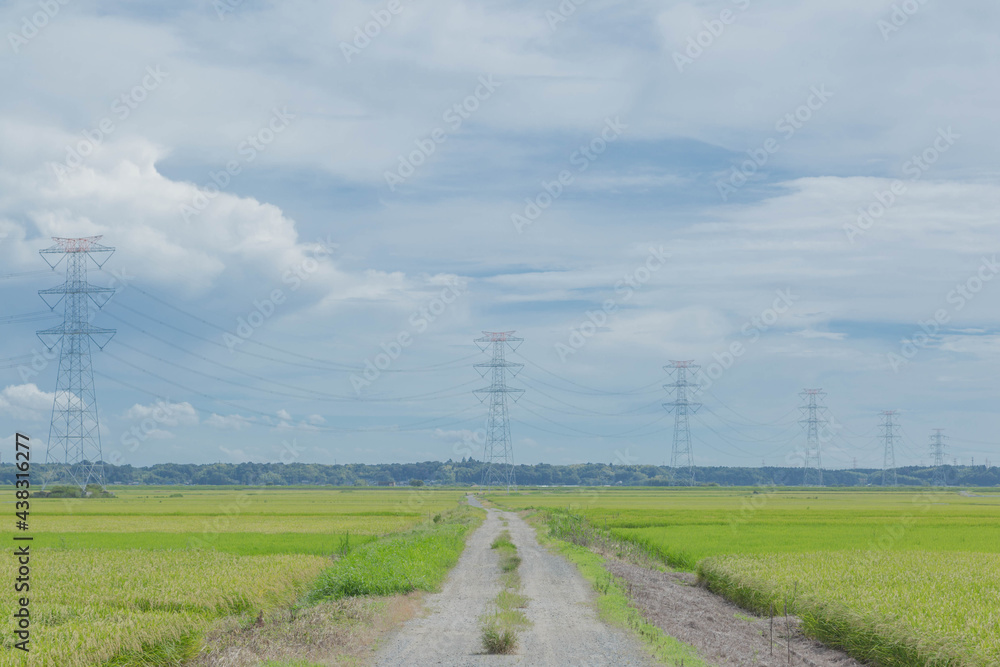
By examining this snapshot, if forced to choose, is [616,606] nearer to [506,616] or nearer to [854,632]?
[506,616]

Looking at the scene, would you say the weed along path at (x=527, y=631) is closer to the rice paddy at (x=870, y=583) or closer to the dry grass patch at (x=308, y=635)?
the dry grass patch at (x=308, y=635)

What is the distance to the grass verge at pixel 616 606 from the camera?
17.6 meters

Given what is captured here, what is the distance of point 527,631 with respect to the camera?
778 inches

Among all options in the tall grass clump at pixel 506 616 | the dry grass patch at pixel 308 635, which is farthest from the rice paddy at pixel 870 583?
the dry grass patch at pixel 308 635

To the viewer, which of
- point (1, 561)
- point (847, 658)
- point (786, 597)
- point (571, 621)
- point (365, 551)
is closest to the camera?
point (847, 658)

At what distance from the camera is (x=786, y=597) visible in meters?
23.6

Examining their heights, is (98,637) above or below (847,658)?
above

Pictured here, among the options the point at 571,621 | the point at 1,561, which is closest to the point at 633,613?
the point at 571,621

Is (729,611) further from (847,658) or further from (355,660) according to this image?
(355,660)

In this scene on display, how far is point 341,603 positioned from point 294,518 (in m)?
52.9

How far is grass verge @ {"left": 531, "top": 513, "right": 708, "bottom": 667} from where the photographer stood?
1758 cm

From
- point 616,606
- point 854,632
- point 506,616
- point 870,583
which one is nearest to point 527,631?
point 506,616

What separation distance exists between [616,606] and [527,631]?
4663 mm

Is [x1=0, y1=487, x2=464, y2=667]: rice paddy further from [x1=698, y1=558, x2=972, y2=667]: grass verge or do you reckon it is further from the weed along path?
[x1=698, y1=558, x2=972, y2=667]: grass verge
